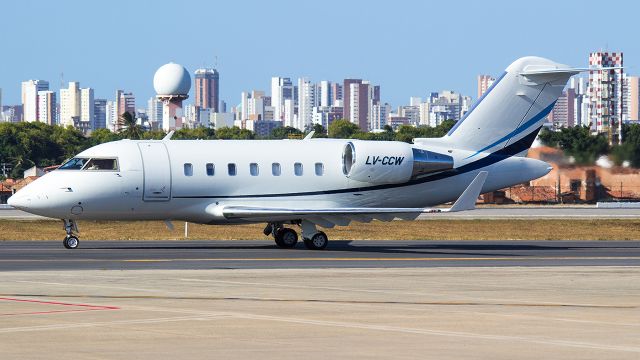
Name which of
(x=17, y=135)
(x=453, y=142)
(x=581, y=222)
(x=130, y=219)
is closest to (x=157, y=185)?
(x=130, y=219)

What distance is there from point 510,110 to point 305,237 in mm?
8456

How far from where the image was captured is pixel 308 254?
37.6 metres

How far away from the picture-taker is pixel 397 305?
2247 cm

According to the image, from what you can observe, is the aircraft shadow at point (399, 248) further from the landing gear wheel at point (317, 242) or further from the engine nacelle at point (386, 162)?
the engine nacelle at point (386, 162)

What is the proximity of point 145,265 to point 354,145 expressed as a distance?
11136mm

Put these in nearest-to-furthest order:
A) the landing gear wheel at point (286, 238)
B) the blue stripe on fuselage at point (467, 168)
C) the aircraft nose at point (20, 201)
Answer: the aircraft nose at point (20, 201)
the blue stripe on fuselage at point (467, 168)
the landing gear wheel at point (286, 238)

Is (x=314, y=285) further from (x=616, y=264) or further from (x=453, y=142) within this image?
(x=453, y=142)

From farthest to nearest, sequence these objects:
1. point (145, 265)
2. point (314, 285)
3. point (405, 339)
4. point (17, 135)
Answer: point (17, 135), point (145, 265), point (314, 285), point (405, 339)

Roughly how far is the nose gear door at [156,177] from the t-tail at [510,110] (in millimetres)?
9926

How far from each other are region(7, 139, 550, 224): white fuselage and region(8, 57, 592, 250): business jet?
1.3 inches

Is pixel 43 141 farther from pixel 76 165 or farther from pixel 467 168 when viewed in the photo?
pixel 467 168

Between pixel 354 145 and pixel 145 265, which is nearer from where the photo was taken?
pixel 145 265

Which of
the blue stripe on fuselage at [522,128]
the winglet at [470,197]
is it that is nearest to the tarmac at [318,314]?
the winglet at [470,197]

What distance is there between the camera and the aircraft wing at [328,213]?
126ft
